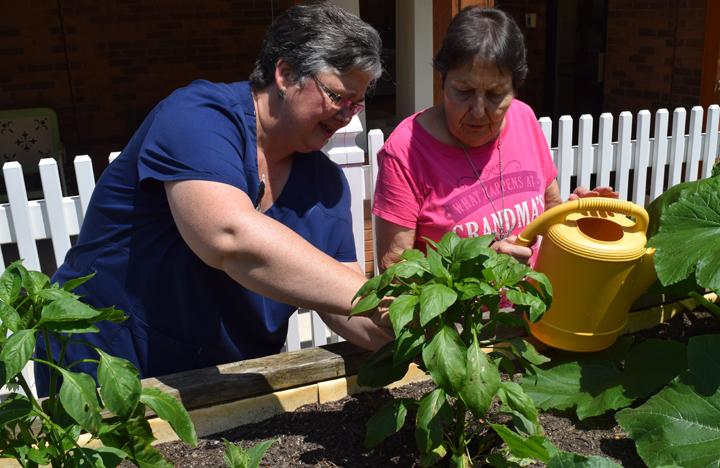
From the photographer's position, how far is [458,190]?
6.92ft

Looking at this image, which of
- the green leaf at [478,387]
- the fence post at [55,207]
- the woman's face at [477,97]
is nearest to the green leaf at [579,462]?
the green leaf at [478,387]

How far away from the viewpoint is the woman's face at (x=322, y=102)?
160 centimetres

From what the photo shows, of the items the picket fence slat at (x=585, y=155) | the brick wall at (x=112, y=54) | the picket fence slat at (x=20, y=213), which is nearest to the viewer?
the picket fence slat at (x=20, y=213)

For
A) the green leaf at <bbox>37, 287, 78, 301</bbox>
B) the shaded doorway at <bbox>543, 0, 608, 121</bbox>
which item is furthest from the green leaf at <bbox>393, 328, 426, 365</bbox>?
the shaded doorway at <bbox>543, 0, 608, 121</bbox>

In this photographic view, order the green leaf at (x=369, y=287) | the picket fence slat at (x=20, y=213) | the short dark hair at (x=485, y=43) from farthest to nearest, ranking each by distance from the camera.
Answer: the picket fence slat at (x=20, y=213), the short dark hair at (x=485, y=43), the green leaf at (x=369, y=287)

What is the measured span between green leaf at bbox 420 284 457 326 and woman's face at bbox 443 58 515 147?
0.89 meters

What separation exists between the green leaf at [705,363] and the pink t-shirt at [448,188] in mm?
718

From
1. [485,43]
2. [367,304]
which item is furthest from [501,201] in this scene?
[367,304]

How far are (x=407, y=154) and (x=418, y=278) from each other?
80 centimetres

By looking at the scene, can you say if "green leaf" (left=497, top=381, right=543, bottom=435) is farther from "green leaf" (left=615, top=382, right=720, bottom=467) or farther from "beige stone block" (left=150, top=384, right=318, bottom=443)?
"beige stone block" (left=150, top=384, right=318, bottom=443)

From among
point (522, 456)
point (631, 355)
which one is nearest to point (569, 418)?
point (631, 355)

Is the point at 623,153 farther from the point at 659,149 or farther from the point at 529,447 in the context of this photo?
the point at 529,447

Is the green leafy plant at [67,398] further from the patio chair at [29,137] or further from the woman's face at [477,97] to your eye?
the patio chair at [29,137]

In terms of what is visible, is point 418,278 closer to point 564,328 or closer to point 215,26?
point 564,328
